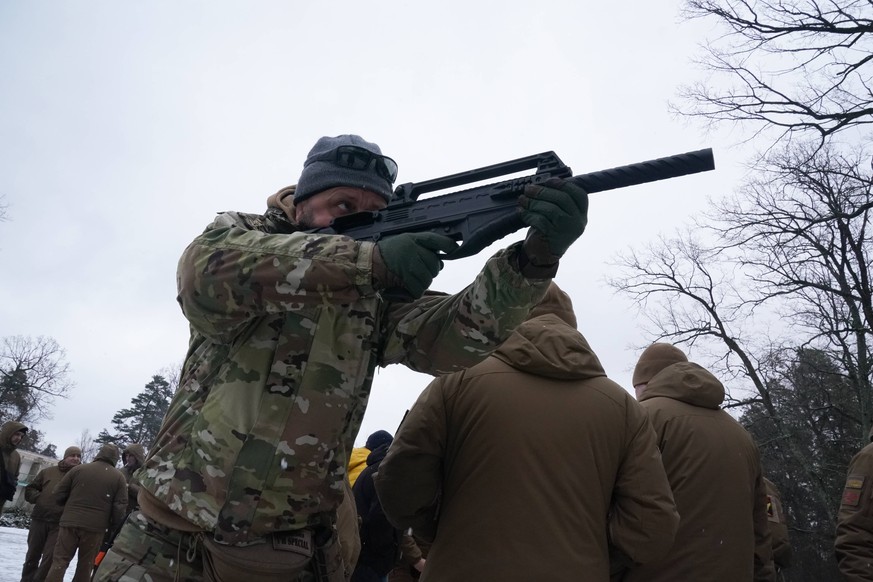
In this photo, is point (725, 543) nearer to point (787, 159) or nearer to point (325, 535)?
point (325, 535)

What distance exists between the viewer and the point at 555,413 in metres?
2.63

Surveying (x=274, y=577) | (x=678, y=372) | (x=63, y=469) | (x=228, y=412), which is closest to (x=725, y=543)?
(x=678, y=372)

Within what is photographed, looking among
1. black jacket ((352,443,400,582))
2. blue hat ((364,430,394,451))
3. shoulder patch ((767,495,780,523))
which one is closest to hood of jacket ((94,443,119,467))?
blue hat ((364,430,394,451))

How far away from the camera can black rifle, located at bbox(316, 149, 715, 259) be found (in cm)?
224

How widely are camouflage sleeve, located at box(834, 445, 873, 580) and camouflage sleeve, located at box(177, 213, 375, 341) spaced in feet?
13.1

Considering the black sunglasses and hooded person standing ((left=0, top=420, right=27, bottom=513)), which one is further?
hooded person standing ((left=0, top=420, right=27, bottom=513))

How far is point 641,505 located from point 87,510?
855cm

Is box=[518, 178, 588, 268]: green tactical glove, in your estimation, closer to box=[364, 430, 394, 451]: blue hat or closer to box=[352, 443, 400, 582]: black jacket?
box=[352, 443, 400, 582]: black jacket

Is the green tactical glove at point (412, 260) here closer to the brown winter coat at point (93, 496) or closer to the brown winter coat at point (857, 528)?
the brown winter coat at point (857, 528)

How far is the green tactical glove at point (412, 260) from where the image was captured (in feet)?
6.31

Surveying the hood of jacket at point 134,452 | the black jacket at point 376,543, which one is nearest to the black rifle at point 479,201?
the black jacket at point 376,543

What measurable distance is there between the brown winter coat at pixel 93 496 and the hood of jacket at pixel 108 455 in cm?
5

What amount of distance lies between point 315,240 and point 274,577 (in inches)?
41.8

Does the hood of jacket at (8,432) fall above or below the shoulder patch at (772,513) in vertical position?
above
